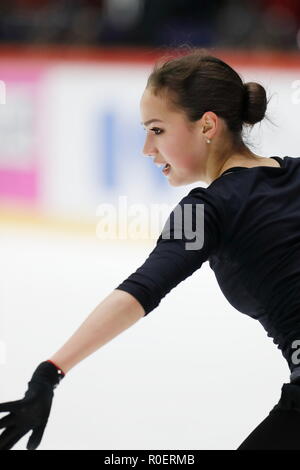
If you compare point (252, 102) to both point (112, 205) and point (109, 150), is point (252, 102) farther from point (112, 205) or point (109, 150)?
point (109, 150)

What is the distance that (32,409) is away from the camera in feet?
5.23

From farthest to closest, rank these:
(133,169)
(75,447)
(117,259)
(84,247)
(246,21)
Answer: (246,21)
(133,169)
(84,247)
(117,259)
(75,447)

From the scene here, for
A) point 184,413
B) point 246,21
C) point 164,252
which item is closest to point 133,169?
point 246,21

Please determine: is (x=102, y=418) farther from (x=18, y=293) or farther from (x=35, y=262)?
(x=35, y=262)

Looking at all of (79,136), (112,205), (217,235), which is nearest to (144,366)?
(217,235)

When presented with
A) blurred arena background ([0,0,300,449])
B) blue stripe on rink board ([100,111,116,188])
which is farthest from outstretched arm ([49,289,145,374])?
blue stripe on rink board ([100,111,116,188])

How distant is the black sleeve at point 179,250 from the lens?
5.54 feet

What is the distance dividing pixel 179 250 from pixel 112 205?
Result: 3597 millimetres

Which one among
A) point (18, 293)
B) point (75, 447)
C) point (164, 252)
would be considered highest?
point (164, 252)

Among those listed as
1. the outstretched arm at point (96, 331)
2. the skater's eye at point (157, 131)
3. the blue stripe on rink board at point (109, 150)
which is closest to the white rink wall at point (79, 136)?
the blue stripe on rink board at point (109, 150)

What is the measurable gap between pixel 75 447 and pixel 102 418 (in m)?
0.16

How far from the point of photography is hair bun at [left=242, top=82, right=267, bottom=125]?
2039mm

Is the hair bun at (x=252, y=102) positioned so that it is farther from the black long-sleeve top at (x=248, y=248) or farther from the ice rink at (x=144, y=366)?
the ice rink at (x=144, y=366)

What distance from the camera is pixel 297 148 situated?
5.02 metres
